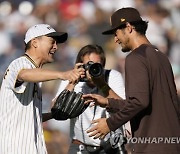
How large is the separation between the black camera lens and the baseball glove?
293 mm

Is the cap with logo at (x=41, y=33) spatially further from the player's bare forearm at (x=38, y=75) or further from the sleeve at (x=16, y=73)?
the player's bare forearm at (x=38, y=75)

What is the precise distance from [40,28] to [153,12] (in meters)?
5.00

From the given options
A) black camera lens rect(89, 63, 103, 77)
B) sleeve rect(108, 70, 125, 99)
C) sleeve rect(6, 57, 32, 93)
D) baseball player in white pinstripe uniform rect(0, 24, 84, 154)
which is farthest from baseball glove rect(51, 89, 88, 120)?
sleeve rect(108, 70, 125, 99)

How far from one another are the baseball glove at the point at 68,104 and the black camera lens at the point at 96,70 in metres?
0.29

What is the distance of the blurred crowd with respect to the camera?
32.0 feet

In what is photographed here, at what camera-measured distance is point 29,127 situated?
4.88 m

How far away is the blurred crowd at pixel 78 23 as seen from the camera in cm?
Result: 977

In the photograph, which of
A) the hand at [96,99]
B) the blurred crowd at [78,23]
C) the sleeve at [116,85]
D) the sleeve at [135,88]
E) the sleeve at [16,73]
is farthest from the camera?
the blurred crowd at [78,23]

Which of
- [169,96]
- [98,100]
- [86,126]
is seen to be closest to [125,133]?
[86,126]

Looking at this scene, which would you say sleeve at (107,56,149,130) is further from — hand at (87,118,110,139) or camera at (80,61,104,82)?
camera at (80,61,104,82)

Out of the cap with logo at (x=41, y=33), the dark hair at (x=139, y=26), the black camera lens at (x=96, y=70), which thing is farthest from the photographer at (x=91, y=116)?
the dark hair at (x=139, y=26)

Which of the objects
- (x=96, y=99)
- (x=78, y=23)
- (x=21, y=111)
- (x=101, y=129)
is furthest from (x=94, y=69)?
(x=78, y=23)

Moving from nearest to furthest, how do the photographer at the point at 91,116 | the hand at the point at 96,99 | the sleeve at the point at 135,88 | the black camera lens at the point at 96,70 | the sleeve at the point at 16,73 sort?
the sleeve at the point at 135,88 < the sleeve at the point at 16,73 < the hand at the point at 96,99 < the black camera lens at the point at 96,70 < the photographer at the point at 91,116

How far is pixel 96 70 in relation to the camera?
211 inches
